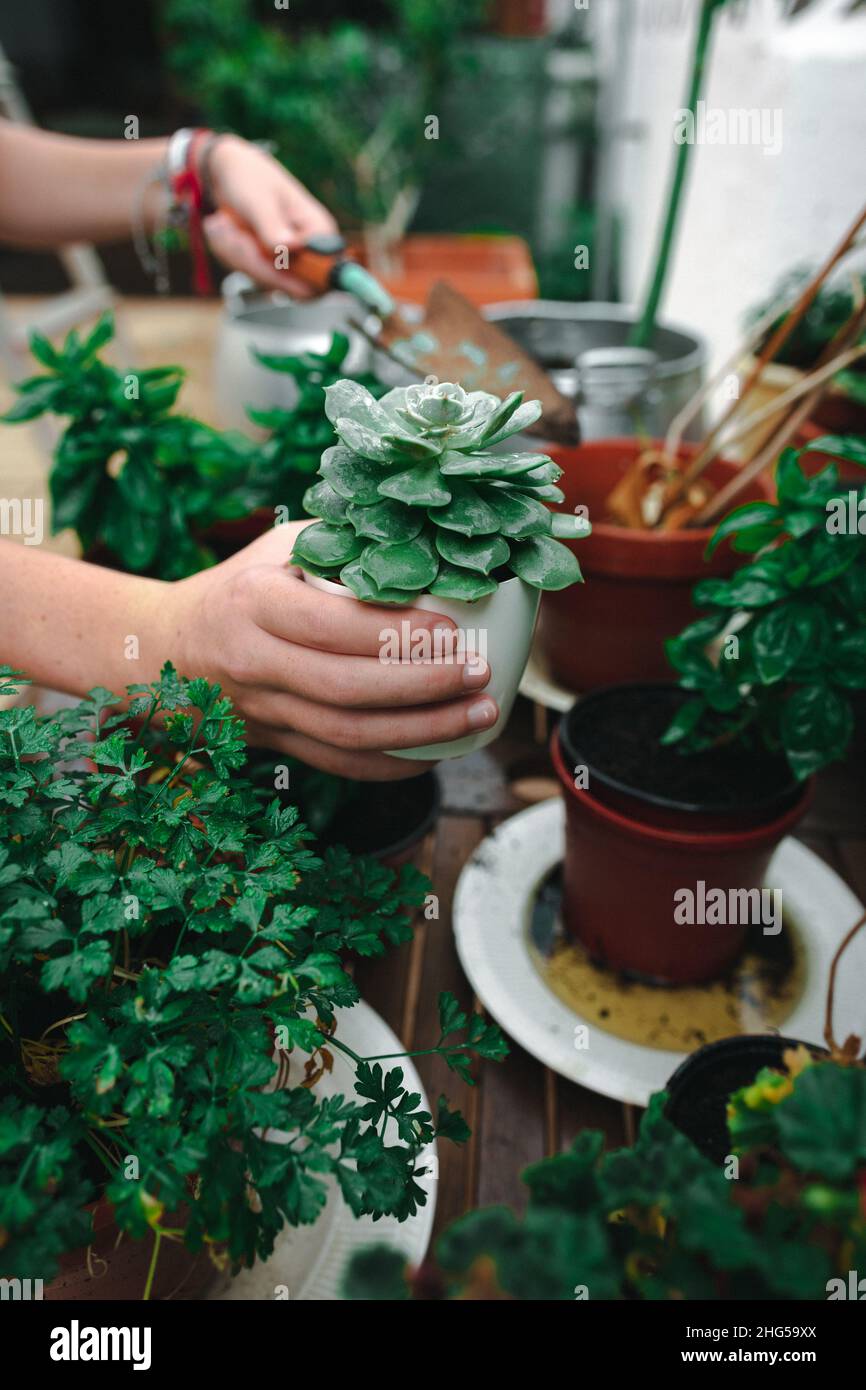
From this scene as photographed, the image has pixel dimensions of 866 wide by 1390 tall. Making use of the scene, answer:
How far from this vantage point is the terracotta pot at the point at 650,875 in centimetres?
81

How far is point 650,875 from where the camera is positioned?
Result: 85 centimetres

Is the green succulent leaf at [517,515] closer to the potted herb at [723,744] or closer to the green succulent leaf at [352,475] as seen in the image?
the green succulent leaf at [352,475]

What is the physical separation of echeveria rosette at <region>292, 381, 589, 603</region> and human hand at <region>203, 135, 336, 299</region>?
0.77 meters

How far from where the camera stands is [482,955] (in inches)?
36.3

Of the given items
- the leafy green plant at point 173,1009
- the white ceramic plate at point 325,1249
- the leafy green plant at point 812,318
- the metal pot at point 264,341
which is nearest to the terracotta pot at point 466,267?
the metal pot at point 264,341

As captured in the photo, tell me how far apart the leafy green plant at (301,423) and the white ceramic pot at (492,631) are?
1.22 feet

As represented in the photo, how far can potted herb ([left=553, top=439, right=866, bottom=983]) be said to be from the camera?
733mm

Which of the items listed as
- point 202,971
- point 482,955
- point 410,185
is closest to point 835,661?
point 482,955

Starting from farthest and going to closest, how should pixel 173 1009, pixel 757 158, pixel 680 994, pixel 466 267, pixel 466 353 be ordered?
pixel 466 267 < pixel 757 158 < pixel 466 353 < pixel 680 994 < pixel 173 1009

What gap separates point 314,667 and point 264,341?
109 cm

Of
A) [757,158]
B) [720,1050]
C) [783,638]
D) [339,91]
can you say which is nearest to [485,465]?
[783,638]

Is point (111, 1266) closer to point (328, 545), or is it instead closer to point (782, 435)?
point (328, 545)

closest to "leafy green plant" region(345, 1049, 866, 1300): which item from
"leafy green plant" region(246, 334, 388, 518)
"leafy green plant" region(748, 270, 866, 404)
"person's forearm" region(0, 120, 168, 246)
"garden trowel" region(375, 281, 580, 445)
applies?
"leafy green plant" region(246, 334, 388, 518)

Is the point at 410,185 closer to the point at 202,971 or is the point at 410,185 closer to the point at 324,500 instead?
the point at 324,500
